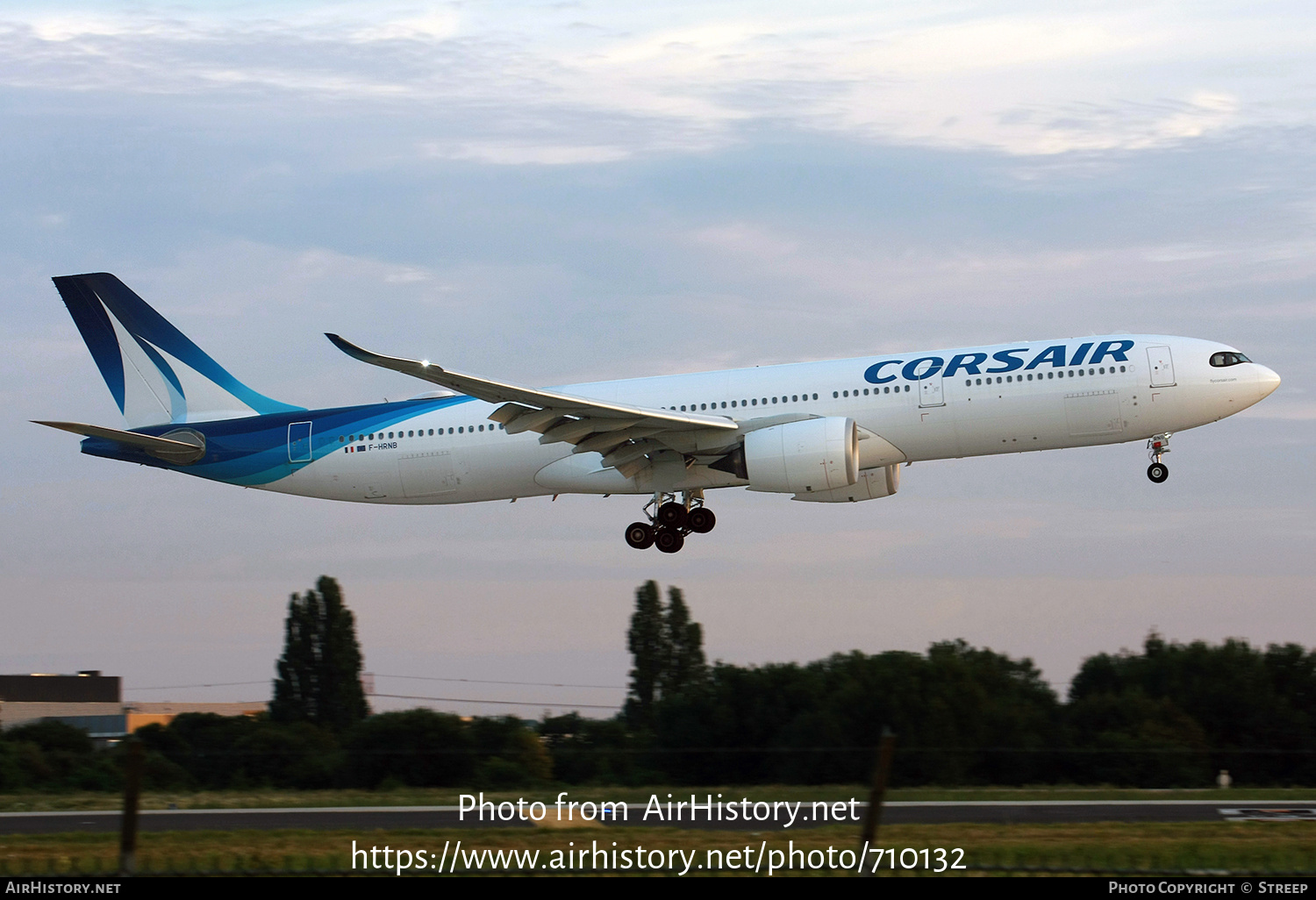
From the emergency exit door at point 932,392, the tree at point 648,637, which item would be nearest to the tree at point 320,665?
the tree at point 648,637

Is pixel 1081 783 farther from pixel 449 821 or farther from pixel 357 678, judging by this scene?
pixel 357 678

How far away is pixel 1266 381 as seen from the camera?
30406 mm

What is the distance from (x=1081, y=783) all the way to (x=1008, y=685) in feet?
51.1

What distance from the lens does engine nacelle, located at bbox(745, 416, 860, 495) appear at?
29750 millimetres

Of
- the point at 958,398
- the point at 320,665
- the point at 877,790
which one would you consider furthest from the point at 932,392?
the point at 320,665

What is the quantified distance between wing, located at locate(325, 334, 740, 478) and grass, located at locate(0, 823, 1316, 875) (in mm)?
11122

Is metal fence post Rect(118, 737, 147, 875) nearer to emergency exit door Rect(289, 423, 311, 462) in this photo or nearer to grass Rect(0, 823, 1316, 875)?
grass Rect(0, 823, 1316, 875)

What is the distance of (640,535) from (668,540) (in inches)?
27.5

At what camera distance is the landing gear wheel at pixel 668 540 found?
33.7 metres

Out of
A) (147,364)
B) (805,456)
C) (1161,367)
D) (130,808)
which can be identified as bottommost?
(130,808)

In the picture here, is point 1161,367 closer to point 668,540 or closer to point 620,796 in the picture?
point 668,540

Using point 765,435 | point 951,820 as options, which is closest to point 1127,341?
point 765,435

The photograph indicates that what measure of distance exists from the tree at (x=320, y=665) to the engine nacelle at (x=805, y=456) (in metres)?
43.7

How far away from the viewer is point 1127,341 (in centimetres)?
3061
